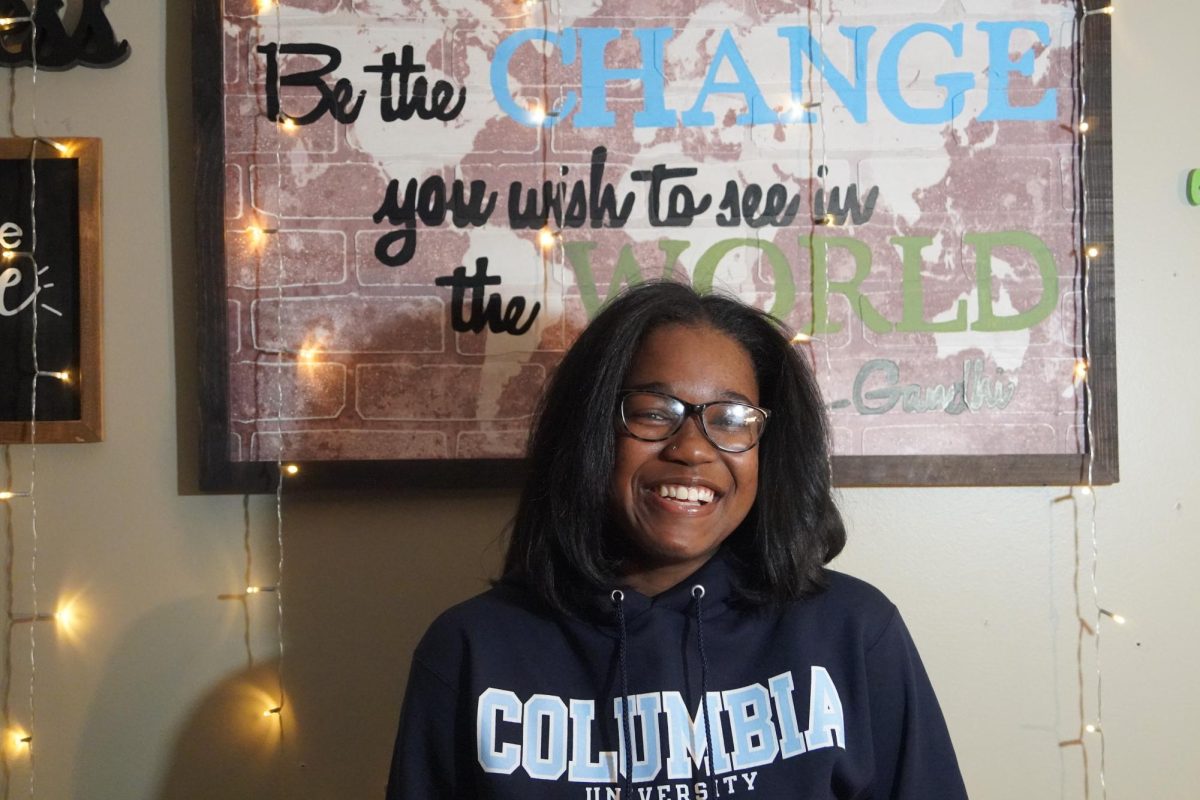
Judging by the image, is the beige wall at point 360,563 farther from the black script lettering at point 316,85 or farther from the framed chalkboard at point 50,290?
the black script lettering at point 316,85

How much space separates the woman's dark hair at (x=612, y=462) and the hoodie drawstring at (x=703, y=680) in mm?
57

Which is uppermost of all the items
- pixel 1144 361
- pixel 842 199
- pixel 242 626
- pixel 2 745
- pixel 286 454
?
pixel 842 199

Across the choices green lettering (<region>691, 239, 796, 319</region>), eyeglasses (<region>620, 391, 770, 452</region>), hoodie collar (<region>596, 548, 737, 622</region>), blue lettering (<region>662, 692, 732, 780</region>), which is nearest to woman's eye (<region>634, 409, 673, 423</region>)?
eyeglasses (<region>620, 391, 770, 452</region>)

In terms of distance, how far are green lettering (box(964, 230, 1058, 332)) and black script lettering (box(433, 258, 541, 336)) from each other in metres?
0.62

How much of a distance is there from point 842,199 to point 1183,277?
0.50m

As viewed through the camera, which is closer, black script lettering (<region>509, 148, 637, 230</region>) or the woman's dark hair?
the woman's dark hair

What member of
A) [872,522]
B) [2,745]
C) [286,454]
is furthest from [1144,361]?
[2,745]

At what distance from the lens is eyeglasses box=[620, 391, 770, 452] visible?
986mm

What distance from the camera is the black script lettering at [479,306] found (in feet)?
4.34

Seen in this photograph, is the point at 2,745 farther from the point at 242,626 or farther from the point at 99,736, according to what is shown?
the point at 242,626

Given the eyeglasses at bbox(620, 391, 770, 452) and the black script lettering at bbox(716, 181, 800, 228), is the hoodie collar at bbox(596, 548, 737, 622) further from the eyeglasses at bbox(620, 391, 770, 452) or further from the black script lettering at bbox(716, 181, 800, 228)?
the black script lettering at bbox(716, 181, 800, 228)

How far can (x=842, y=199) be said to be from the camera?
1328 mm

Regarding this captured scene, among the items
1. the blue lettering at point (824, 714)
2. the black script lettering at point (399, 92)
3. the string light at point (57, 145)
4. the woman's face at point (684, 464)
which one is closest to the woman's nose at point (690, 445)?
the woman's face at point (684, 464)

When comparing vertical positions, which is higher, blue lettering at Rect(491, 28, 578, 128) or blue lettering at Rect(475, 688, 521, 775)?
blue lettering at Rect(491, 28, 578, 128)
